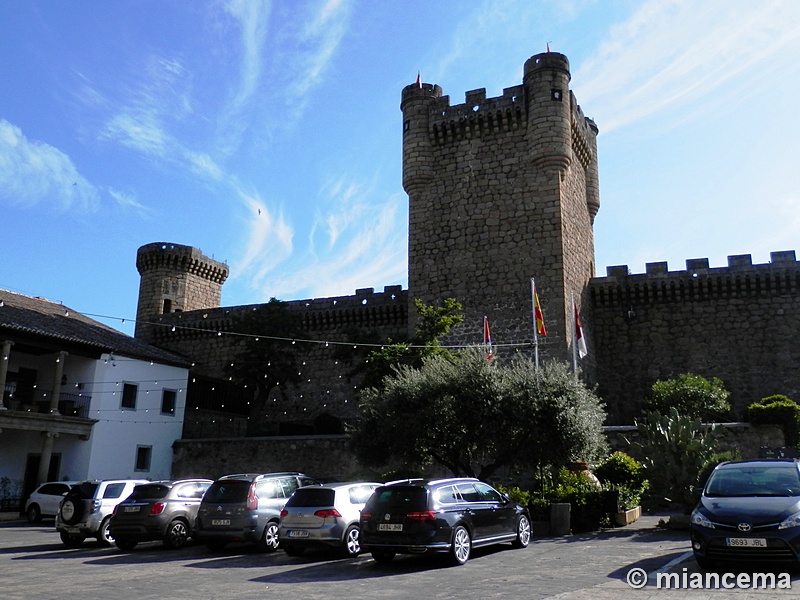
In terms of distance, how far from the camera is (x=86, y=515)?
50.0 ft

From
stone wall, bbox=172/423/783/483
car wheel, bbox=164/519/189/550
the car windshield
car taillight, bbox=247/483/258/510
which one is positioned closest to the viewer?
the car windshield

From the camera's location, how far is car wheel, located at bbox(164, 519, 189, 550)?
47.7 feet

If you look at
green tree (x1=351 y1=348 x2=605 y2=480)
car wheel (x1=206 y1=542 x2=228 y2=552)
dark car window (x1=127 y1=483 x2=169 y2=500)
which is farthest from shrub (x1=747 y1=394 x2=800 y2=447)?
dark car window (x1=127 y1=483 x2=169 y2=500)

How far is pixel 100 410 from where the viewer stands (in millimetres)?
28953

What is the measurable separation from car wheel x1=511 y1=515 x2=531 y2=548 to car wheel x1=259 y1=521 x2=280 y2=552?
465cm

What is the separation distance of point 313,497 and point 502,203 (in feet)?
60.5

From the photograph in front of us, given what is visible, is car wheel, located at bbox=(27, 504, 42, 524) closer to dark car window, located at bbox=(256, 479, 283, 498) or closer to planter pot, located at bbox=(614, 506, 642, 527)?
dark car window, located at bbox=(256, 479, 283, 498)

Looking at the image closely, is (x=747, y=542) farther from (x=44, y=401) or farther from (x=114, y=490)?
(x=44, y=401)

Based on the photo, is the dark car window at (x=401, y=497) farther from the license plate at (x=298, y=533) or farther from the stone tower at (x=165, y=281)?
the stone tower at (x=165, y=281)

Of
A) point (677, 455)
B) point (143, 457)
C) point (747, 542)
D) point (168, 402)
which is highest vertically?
point (168, 402)

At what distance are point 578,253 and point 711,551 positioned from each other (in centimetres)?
2146

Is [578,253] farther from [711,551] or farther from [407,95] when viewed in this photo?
[711,551]

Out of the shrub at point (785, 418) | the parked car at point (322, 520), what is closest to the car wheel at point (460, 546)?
the parked car at point (322, 520)

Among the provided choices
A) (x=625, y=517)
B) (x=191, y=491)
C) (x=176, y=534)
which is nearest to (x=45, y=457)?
(x=191, y=491)
